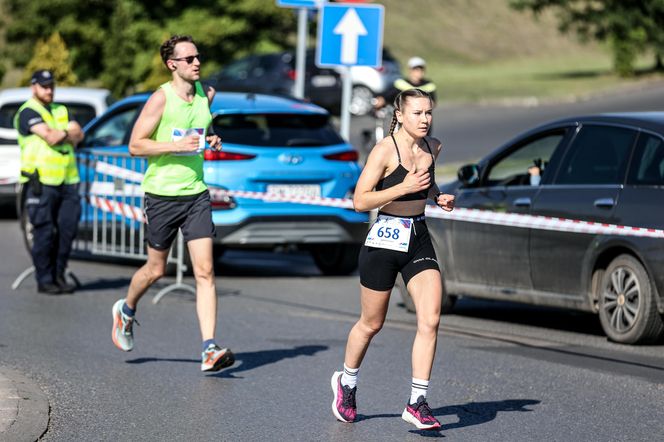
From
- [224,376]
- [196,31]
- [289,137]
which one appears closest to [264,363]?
[224,376]

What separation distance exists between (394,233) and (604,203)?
11.2 feet

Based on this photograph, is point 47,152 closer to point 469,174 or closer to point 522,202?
point 469,174

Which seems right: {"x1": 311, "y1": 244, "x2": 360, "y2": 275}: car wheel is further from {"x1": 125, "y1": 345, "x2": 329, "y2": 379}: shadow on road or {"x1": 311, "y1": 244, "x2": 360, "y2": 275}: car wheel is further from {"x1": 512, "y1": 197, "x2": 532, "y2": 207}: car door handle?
{"x1": 125, "y1": 345, "x2": 329, "y2": 379}: shadow on road

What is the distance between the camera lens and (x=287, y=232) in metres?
13.4

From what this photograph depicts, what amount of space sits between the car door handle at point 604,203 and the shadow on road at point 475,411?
2491 mm

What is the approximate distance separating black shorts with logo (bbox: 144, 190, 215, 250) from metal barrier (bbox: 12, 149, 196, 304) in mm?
4565

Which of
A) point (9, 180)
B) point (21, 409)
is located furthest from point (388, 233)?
point (9, 180)

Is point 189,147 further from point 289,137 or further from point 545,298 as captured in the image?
point 289,137

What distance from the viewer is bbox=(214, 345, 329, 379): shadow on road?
29.0 ft

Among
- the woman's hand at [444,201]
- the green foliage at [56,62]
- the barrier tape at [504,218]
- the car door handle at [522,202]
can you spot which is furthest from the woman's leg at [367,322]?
the green foliage at [56,62]

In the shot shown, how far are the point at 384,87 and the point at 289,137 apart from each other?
2200 cm

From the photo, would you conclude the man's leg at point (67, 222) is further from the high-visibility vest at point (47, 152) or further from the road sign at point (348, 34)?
the road sign at point (348, 34)

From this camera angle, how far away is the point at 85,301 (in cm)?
1197

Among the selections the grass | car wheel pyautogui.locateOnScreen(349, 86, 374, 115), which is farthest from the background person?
the grass
